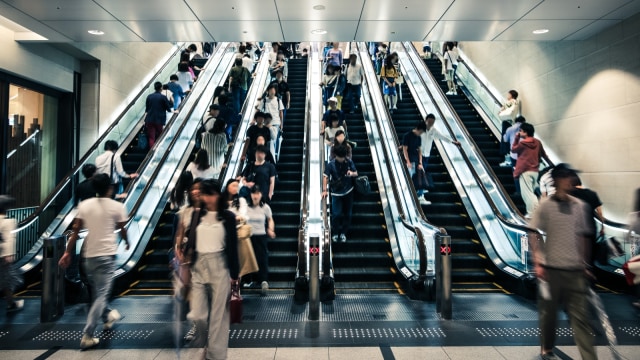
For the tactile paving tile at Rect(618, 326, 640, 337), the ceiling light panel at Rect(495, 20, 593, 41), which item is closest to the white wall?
the ceiling light panel at Rect(495, 20, 593, 41)

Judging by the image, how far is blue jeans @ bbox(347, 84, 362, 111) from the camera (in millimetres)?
11453

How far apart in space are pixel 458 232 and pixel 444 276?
2.64 m

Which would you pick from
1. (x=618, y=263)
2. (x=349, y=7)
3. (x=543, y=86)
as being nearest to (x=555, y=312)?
(x=618, y=263)

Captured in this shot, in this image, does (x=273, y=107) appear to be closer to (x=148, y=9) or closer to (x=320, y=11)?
(x=320, y=11)

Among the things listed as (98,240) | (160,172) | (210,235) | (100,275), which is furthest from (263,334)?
(160,172)

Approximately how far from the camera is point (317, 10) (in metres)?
6.68

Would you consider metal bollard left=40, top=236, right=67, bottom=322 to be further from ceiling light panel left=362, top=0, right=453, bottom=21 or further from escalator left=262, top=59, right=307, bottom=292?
ceiling light panel left=362, top=0, right=453, bottom=21

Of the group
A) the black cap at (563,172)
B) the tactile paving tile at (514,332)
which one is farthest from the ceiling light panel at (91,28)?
the tactile paving tile at (514,332)

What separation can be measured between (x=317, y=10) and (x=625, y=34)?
519cm

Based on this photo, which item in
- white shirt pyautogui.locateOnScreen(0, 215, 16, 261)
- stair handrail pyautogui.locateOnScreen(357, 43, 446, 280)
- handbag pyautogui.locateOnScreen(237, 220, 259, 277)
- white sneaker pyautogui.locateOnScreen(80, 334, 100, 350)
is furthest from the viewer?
stair handrail pyautogui.locateOnScreen(357, 43, 446, 280)

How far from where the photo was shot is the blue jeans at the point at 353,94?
1145 cm

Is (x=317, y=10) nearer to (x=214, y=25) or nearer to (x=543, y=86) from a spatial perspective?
(x=214, y=25)

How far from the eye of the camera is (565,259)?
3.31m

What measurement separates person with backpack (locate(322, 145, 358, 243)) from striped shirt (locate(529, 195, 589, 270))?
379 centimetres
